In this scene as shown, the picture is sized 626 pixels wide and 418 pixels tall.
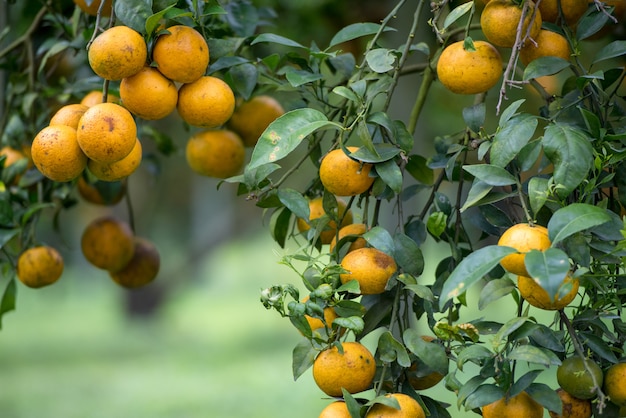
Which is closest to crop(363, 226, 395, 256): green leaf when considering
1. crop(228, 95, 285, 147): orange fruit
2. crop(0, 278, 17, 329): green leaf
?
crop(228, 95, 285, 147): orange fruit

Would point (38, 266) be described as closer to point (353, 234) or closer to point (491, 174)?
point (353, 234)

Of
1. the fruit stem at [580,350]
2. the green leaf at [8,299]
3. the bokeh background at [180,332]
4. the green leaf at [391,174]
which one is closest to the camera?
the fruit stem at [580,350]

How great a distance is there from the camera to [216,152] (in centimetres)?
127

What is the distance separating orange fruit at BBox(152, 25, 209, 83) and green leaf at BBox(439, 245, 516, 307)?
1.47 feet

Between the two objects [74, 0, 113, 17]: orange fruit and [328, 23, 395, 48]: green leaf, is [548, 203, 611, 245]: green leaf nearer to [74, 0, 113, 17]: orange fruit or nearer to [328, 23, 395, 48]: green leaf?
[328, 23, 395, 48]: green leaf

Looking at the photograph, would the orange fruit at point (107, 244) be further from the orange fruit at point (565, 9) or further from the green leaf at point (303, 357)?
the orange fruit at point (565, 9)

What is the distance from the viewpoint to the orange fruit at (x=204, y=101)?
1.00 meters

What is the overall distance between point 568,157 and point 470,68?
0.20m

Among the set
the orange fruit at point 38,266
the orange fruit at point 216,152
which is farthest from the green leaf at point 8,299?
the orange fruit at point 216,152

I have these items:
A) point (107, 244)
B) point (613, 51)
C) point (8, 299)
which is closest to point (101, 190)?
point (107, 244)

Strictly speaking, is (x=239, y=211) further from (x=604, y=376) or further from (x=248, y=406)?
(x=604, y=376)

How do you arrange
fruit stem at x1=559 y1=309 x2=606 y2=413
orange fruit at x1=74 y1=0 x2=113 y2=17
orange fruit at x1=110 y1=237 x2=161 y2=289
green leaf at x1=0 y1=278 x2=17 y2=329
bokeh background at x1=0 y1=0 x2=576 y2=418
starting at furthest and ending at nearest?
bokeh background at x1=0 y1=0 x2=576 y2=418 → orange fruit at x1=110 y1=237 x2=161 y2=289 → green leaf at x1=0 y1=278 x2=17 y2=329 → orange fruit at x1=74 y1=0 x2=113 y2=17 → fruit stem at x1=559 y1=309 x2=606 y2=413

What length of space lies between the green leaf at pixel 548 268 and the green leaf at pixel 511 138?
0.16 metres

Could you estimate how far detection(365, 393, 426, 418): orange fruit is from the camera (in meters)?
0.80
